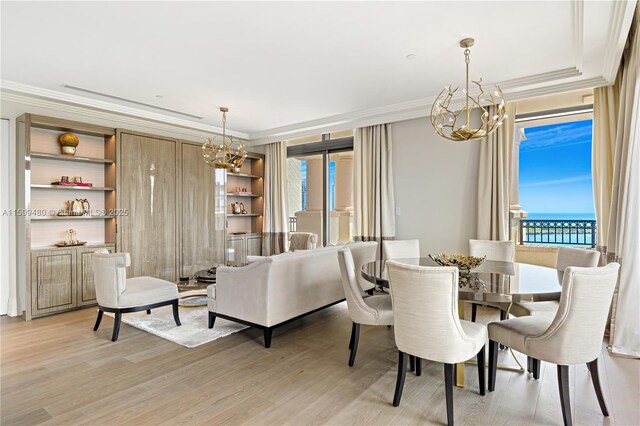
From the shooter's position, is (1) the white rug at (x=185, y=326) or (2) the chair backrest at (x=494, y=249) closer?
(1) the white rug at (x=185, y=326)

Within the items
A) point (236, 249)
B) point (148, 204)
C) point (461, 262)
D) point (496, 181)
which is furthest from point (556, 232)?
point (148, 204)

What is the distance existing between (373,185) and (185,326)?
3.45m

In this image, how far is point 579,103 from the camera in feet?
14.4

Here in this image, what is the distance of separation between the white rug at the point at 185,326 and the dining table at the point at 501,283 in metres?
1.76

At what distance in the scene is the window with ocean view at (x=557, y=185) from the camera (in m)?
5.65

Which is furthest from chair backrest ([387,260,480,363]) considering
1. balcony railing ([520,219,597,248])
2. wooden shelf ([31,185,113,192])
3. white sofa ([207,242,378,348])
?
wooden shelf ([31,185,113,192])

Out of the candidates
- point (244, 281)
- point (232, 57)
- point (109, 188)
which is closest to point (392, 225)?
point (244, 281)

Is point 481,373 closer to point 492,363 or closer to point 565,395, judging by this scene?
point 492,363

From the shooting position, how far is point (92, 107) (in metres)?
4.95

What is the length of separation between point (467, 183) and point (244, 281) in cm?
337

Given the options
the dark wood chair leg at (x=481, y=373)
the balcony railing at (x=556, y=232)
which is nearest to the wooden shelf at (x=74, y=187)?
the dark wood chair leg at (x=481, y=373)

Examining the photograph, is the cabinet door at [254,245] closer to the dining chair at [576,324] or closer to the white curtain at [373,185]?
the white curtain at [373,185]

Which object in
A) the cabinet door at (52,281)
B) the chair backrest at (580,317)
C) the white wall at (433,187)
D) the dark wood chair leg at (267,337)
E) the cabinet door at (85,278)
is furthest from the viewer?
the white wall at (433,187)

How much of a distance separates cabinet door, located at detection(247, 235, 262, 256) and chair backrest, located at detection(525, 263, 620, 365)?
19.4ft
